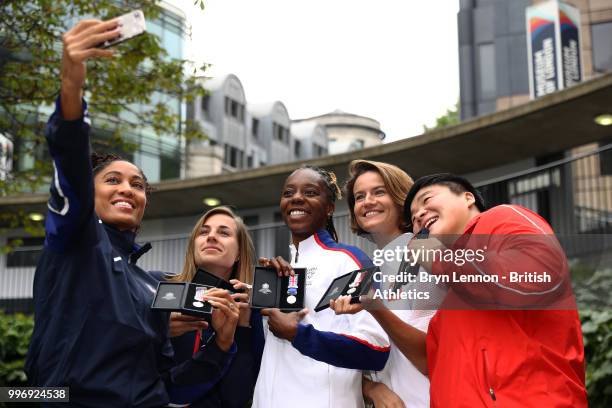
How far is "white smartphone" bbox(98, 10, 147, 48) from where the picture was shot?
2844mm

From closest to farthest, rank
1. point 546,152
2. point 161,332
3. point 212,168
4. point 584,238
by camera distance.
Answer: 1. point 161,332
2. point 584,238
3. point 546,152
4. point 212,168

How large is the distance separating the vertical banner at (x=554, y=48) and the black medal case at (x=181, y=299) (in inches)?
1142

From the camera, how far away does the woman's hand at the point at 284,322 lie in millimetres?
3955

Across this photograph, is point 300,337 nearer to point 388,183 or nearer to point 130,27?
point 388,183

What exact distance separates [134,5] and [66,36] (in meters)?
9.95

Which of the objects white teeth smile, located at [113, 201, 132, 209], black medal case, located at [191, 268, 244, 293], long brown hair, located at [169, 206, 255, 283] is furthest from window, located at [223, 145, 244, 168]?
white teeth smile, located at [113, 201, 132, 209]

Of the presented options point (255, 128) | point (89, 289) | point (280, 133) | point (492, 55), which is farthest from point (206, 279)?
point (280, 133)

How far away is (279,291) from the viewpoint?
4012 mm

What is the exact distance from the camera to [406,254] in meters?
3.41

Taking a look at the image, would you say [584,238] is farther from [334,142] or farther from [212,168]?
[334,142]

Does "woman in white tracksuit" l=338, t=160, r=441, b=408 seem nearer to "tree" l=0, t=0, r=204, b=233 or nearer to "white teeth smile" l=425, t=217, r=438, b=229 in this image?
"white teeth smile" l=425, t=217, r=438, b=229

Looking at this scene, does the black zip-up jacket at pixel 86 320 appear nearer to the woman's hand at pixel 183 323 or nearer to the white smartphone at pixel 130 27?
the woman's hand at pixel 183 323

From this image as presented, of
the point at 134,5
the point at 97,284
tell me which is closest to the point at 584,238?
the point at 134,5

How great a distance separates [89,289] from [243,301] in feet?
3.60
